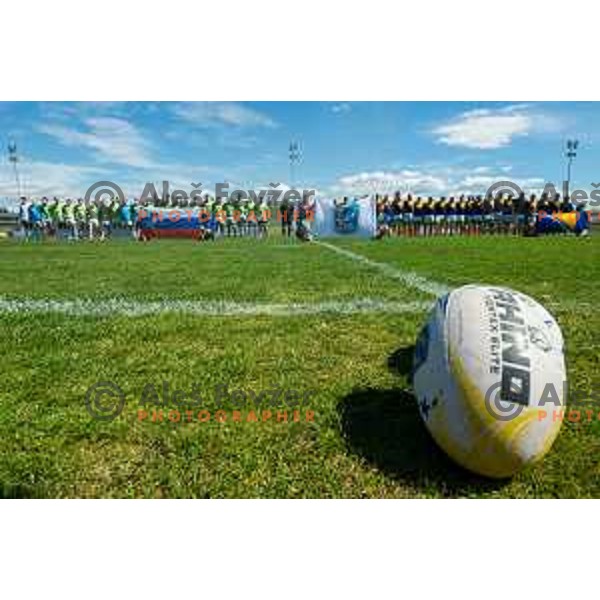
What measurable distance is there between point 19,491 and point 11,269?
33.5 ft

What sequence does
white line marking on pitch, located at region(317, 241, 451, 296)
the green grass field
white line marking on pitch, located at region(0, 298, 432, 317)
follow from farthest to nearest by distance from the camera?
white line marking on pitch, located at region(317, 241, 451, 296)
white line marking on pitch, located at region(0, 298, 432, 317)
the green grass field

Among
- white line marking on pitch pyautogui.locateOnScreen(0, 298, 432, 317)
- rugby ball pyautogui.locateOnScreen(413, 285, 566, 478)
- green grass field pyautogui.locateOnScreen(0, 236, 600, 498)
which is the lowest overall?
green grass field pyautogui.locateOnScreen(0, 236, 600, 498)

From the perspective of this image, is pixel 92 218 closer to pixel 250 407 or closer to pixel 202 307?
pixel 202 307

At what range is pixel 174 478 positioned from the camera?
2373mm

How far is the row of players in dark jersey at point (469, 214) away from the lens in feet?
94.2

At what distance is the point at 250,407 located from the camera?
3090 mm

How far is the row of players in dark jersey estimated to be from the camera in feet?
94.2

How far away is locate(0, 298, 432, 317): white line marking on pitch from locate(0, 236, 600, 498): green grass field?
0.07m

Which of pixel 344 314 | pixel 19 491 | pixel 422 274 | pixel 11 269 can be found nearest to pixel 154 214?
pixel 11 269

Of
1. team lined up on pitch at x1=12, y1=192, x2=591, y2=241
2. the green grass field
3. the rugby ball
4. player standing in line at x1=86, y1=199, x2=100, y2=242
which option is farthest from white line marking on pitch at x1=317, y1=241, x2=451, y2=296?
player standing in line at x1=86, y1=199, x2=100, y2=242

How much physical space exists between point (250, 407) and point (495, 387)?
1490 millimetres

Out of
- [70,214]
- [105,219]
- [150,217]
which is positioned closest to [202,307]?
[150,217]

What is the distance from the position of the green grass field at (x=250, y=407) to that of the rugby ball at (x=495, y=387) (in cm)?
18

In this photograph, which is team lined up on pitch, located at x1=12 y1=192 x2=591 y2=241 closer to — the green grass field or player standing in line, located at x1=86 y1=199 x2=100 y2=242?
player standing in line, located at x1=86 y1=199 x2=100 y2=242
